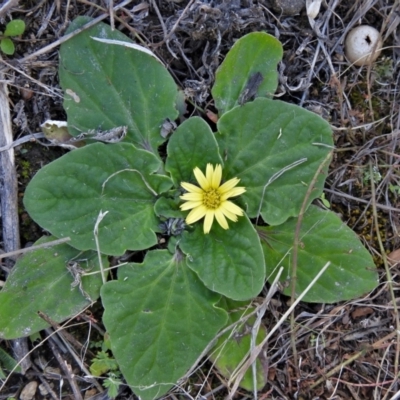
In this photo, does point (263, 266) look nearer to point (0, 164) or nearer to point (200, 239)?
point (200, 239)

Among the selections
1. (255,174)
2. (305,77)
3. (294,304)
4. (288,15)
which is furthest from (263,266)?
(288,15)

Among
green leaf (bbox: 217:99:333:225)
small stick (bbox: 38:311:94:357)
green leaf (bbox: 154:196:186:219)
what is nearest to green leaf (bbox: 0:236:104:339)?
small stick (bbox: 38:311:94:357)

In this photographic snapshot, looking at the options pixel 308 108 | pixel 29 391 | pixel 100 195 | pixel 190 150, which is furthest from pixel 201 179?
pixel 29 391

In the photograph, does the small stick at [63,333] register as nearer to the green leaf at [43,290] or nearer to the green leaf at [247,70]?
the green leaf at [43,290]

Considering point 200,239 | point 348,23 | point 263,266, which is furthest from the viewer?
point 348,23

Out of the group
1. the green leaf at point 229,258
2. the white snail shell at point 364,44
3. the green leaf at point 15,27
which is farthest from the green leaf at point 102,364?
the white snail shell at point 364,44

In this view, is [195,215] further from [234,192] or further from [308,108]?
[308,108]
